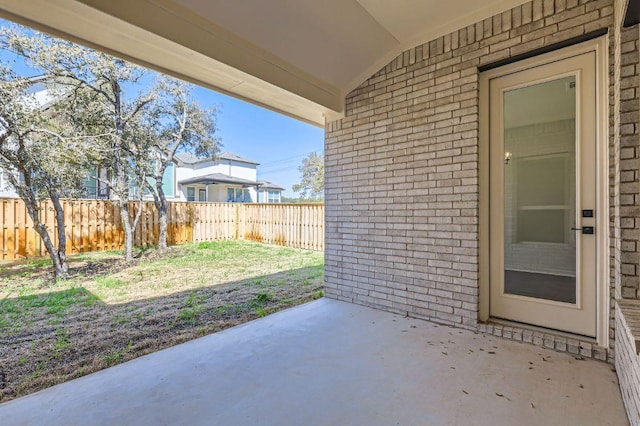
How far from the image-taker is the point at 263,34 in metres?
2.63

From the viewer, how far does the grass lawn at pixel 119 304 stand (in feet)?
7.76

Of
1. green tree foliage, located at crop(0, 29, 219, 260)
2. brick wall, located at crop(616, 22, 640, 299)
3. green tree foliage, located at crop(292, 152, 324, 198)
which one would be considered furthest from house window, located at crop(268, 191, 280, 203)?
brick wall, located at crop(616, 22, 640, 299)

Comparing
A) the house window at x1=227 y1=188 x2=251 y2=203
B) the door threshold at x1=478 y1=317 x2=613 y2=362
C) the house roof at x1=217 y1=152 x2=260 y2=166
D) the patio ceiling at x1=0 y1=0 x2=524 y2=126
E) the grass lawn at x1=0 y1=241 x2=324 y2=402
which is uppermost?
the house roof at x1=217 y1=152 x2=260 y2=166

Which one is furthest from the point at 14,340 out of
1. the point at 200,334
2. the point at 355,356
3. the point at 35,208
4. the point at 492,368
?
the point at 492,368

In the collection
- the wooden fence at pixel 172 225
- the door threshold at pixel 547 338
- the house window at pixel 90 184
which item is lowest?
the door threshold at pixel 547 338

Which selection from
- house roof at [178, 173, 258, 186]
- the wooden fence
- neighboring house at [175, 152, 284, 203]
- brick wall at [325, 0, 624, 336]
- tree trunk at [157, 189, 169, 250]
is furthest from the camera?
neighboring house at [175, 152, 284, 203]

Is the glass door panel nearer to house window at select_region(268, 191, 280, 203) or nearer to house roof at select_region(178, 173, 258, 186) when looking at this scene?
house roof at select_region(178, 173, 258, 186)

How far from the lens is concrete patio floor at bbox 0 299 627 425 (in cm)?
161

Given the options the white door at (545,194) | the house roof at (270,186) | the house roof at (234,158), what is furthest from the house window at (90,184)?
the house roof at (270,186)

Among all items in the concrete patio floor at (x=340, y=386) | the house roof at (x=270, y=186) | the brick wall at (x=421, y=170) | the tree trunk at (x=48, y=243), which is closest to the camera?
the concrete patio floor at (x=340, y=386)

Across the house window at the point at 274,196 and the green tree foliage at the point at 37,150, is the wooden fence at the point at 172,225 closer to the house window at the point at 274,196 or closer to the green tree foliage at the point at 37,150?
the green tree foliage at the point at 37,150

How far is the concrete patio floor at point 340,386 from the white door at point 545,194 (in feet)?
1.38

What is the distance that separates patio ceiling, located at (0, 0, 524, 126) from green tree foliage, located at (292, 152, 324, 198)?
1104cm

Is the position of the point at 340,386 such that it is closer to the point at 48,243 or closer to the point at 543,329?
the point at 543,329
